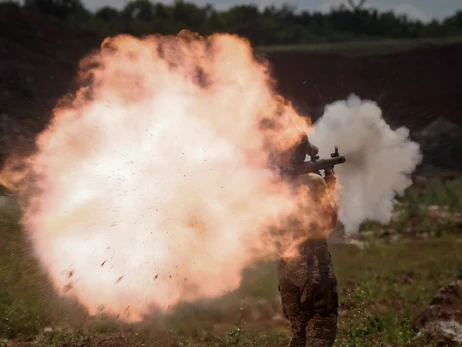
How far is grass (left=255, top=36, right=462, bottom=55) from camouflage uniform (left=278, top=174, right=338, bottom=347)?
1155 inches

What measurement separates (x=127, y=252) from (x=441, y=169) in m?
21.3

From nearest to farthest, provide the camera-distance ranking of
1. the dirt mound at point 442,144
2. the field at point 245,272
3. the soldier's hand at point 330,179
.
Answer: the soldier's hand at point 330,179 < the field at point 245,272 < the dirt mound at point 442,144

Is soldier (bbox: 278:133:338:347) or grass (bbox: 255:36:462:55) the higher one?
grass (bbox: 255:36:462:55)

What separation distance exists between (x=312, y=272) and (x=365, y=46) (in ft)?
114

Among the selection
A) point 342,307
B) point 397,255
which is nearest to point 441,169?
point 397,255

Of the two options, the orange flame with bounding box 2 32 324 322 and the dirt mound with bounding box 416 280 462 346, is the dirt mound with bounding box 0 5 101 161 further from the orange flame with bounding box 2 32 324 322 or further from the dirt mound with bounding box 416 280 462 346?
the dirt mound with bounding box 416 280 462 346

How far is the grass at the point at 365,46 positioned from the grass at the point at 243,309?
23.7 m

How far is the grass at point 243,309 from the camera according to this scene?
290 inches

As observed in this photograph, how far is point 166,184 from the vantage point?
5.88m

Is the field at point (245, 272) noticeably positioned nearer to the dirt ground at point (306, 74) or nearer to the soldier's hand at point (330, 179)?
the dirt ground at point (306, 74)

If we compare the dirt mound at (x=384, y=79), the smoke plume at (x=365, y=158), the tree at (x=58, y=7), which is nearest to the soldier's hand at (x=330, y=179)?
the smoke plume at (x=365, y=158)

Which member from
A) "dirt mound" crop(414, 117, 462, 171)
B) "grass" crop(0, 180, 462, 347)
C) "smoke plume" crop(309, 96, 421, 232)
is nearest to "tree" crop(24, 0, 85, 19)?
"dirt mound" crop(414, 117, 462, 171)

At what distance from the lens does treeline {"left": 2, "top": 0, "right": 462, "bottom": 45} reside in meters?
33.6

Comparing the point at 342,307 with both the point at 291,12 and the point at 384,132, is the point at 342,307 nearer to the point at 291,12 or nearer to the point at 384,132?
the point at 384,132
